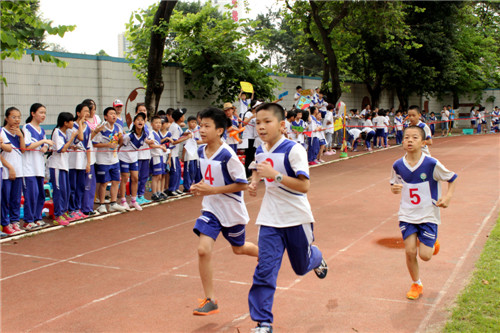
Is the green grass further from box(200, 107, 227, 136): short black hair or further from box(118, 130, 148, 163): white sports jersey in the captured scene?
box(118, 130, 148, 163): white sports jersey

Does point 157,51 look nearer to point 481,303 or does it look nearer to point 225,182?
point 225,182

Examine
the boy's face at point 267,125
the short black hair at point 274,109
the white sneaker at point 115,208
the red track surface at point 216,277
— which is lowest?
the red track surface at point 216,277

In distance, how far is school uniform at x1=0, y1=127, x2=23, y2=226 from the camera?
8.45m

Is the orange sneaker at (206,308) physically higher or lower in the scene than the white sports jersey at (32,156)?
lower

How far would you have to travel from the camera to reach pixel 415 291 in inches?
211

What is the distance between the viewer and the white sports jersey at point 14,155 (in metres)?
8.45

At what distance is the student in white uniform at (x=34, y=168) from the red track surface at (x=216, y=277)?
50 cm

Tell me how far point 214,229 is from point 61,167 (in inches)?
199

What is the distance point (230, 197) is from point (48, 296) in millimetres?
2344

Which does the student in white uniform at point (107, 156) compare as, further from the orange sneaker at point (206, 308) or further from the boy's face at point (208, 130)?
the orange sneaker at point (206, 308)

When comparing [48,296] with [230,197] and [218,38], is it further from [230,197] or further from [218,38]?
[218,38]

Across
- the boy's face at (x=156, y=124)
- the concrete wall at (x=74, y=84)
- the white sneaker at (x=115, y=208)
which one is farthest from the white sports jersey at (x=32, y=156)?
the concrete wall at (x=74, y=84)

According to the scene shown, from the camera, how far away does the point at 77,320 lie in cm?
502

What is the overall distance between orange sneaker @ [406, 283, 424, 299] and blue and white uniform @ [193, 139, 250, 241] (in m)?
1.79
